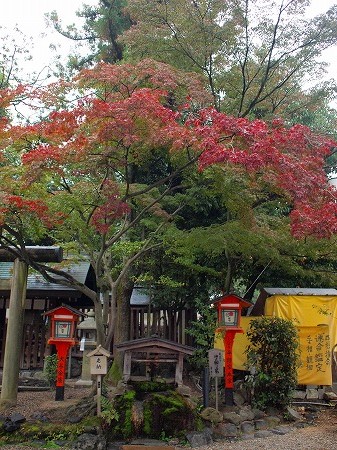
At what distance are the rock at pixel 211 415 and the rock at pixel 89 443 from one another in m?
1.86

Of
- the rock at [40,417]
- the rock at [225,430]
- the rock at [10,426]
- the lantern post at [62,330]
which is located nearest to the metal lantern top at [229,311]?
the rock at [225,430]

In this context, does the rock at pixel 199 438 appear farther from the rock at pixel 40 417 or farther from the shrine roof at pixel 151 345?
the rock at pixel 40 417

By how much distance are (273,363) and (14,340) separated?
17.8 feet

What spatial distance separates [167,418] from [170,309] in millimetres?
6756

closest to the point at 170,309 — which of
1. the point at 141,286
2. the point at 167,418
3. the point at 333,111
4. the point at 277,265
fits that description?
the point at 141,286

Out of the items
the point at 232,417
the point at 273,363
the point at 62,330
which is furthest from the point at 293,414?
the point at 62,330

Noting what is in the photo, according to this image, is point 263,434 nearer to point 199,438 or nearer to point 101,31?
point 199,438

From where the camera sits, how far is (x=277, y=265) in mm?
11875

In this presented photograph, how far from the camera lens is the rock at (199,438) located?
283 inches

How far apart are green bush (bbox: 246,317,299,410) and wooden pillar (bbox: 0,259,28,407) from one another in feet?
16.1

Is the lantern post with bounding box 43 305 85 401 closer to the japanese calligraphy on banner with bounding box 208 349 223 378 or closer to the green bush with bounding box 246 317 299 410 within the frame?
the japanese calligraphy on banner with bounding box 208 349 223 378

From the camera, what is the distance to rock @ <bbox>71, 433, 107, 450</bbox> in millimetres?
6852

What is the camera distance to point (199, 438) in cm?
729

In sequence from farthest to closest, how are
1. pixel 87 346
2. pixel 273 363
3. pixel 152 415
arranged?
pixel 87 346 < pixel 273 363 < pixel 152 415
